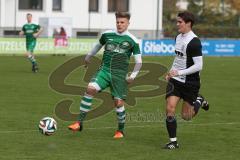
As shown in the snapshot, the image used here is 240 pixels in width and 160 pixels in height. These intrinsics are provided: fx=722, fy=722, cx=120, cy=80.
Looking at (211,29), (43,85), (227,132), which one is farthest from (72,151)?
(211,29)

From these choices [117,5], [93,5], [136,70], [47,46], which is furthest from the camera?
[117,5]

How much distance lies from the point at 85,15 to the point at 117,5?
3758 millimetres

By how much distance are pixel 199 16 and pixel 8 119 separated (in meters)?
72.2

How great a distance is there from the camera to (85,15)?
206ft

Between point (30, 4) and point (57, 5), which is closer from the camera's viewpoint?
point (30, 4)

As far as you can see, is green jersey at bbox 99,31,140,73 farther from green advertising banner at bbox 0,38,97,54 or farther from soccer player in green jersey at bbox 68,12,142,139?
green advertising banner at bbox 0,38,97,54

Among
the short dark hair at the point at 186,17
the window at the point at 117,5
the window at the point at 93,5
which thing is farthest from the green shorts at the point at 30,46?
the window at the point at 117,5

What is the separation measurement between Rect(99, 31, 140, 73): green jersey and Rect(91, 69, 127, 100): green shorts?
0.34 ft

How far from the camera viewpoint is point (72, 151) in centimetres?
1056

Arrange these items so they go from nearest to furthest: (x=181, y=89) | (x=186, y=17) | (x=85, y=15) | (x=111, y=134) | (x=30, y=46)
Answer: (x=186, y=17), (x=181, y=89), (x=111, y=134), (x=30, y=46), (x=85, y=15)

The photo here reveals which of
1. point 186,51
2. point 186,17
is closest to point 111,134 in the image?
point 186,51

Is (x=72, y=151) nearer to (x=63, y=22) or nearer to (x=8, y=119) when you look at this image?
(x=8, y=119)

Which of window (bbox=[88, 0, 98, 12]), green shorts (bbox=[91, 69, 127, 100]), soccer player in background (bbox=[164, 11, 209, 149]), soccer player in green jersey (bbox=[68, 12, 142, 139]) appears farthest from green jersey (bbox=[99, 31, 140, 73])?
window (bbox=[88, 0, 98, 12])

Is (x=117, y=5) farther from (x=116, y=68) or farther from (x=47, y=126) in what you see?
(x=47, y=126)
